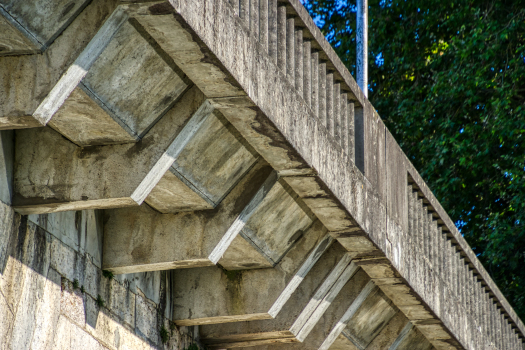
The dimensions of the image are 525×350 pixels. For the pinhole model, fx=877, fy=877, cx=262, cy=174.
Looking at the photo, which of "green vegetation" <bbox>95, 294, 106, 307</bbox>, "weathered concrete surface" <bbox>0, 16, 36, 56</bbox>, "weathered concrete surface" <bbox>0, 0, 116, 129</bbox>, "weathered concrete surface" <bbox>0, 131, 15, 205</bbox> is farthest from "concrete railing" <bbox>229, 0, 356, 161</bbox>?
"green vegetation" <bbox>95, 294, 106, 307</bbox>

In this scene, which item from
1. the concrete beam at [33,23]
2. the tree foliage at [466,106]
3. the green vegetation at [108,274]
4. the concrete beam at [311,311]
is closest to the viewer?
the concrete beam at [33,23]

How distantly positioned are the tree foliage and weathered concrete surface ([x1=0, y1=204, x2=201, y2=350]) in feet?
29.9

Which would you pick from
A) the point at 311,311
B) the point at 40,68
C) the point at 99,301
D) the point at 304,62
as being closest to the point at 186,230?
the point at 99,301

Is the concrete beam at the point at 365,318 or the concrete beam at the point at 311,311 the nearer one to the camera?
the concrete beam at the point at 311,311

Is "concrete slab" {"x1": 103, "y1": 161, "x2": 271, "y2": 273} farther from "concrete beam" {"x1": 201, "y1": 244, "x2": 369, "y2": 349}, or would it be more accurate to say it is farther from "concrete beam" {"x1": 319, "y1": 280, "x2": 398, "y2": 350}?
"concrete beam" {"x1": 319, "y1": 280, "x2": 398, "y2": 350}

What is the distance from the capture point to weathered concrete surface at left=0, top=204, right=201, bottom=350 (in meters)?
4.83

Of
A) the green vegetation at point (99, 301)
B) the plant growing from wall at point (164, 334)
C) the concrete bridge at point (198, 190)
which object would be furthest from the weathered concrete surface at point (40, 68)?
the plant growing from wall at point (164, 334)

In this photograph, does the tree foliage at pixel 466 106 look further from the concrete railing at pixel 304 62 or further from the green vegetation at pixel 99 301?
the green vegetation at pixel 99 301

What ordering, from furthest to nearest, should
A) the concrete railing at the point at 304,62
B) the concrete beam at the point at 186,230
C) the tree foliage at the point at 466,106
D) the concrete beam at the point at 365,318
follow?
the tree foliage at the point at 466,106 < the concrete beam at the point at 365,318 < the concrete beam at the point at 186,230 < the concrete railing at the point at 304,62

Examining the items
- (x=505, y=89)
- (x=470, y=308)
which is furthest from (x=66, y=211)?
(x=505, y=89)

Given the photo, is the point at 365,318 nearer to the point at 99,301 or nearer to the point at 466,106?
the point at 99,301

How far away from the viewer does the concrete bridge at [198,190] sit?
4.31 m

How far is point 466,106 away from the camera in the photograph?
1608 cm

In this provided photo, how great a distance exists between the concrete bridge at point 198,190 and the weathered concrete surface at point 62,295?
0.01 metres
